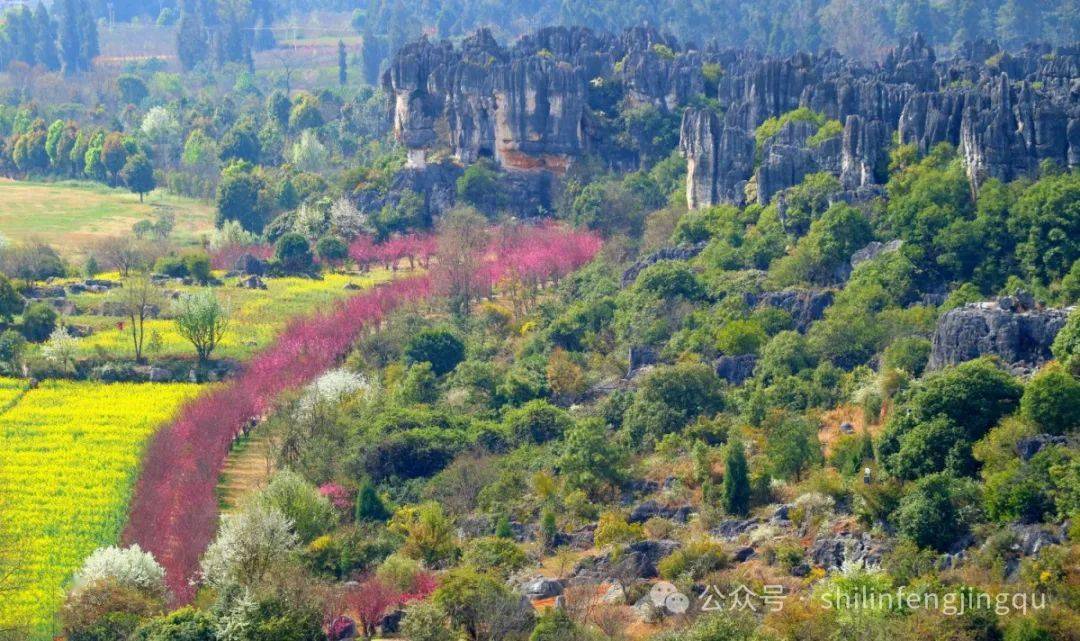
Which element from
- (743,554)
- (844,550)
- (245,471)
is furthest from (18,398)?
(844,550)

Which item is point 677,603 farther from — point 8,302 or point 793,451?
point 8,302

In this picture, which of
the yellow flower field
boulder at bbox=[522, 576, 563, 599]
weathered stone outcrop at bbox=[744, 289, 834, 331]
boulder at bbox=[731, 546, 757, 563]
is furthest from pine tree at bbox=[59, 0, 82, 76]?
boulder at bbox=[731, 546, 757, 563]

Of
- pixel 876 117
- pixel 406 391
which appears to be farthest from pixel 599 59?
pixel 406 391

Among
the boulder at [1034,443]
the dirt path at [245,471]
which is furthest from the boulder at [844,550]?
the dirt path at [245,471]

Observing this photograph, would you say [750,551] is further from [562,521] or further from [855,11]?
[855,11]

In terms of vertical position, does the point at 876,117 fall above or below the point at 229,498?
above

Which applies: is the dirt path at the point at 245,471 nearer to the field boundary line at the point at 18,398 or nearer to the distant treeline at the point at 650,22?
the field boundary line at the point at 18,398
